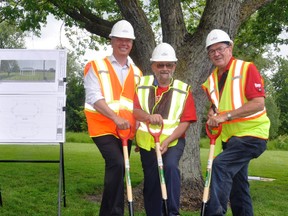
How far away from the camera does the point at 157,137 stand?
4992 mm

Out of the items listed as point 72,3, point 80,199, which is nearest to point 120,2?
point 72,3

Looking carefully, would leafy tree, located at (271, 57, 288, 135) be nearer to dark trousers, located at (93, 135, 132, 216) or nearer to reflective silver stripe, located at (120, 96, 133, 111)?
reflective silver stripe, located at (120, 96, 133, 111)

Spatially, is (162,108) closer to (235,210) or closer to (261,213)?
(235,210)

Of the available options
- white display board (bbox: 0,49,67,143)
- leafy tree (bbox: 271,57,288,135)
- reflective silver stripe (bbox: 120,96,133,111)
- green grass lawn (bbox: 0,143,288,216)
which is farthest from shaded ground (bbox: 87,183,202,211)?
leafy tree (bbox: 271,57,288,135)

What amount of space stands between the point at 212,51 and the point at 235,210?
1735 millimetres

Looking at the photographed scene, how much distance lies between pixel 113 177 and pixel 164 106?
2.87 ft

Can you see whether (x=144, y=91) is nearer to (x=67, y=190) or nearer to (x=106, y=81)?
(x=106, y=81)

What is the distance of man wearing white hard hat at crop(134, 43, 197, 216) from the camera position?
5.12m

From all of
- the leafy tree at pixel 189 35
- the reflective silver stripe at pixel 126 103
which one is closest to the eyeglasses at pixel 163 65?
the reflective silver stripe at pixel 126 103

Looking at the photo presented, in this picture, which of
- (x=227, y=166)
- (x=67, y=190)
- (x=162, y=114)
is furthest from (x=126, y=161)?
(x=67, y=190)

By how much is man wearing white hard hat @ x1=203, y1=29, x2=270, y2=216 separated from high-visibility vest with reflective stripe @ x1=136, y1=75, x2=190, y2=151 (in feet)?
1.11

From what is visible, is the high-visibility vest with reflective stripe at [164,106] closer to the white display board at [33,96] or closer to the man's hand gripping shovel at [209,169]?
the man's hand gripping shovel at [209,169]

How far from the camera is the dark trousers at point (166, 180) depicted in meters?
5.00

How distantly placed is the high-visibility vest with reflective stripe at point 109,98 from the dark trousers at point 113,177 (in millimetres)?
139
